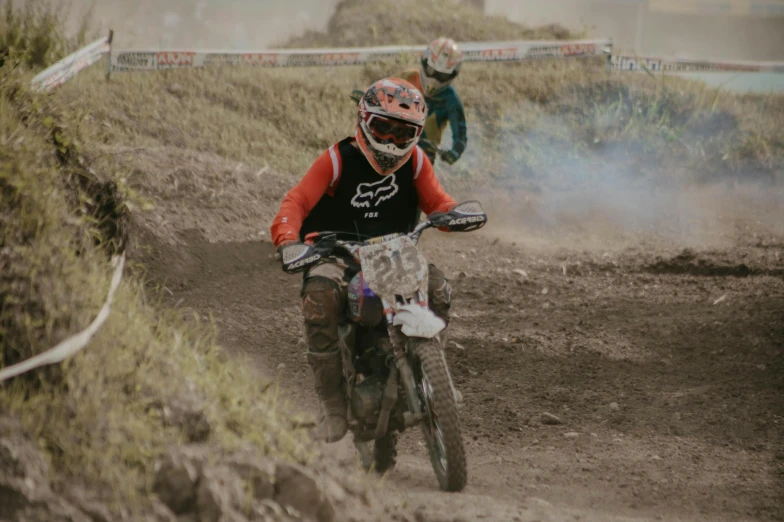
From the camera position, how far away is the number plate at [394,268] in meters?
4.27

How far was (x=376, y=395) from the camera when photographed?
4.42m

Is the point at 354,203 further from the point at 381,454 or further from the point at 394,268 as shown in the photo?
the point at 381,454

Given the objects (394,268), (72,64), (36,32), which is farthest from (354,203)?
(36,32)

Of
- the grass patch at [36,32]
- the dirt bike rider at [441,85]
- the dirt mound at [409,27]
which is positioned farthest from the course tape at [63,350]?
the dirt mound at [409,27]

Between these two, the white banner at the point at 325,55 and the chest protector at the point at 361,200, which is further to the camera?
the white banner at the point at 325,55

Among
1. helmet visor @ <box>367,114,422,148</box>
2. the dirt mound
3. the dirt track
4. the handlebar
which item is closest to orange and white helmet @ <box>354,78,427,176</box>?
helmet visor @ <box>367,114,422,148</box>

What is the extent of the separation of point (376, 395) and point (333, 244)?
84 centimetres

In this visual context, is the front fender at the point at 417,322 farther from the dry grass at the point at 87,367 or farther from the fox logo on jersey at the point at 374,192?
the fox logo on jersey at the point at 374,192

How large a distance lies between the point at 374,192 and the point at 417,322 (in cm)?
108

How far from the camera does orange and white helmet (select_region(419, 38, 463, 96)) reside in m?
8.20

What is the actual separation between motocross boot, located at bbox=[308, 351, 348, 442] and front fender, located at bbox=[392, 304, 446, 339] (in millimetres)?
581

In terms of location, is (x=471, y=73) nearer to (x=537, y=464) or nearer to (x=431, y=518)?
(x=537, y=464)

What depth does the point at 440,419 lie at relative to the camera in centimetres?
395

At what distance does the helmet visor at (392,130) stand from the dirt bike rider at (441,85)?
10.8 feet
